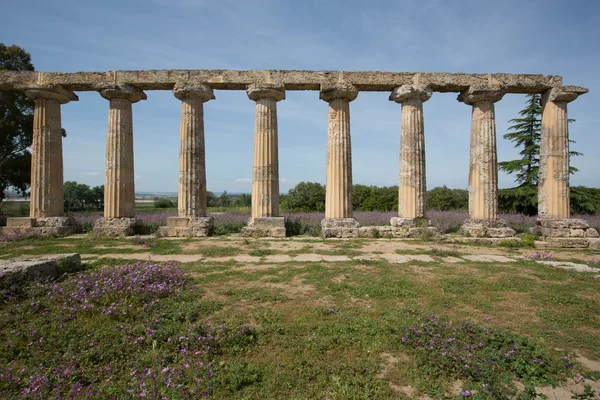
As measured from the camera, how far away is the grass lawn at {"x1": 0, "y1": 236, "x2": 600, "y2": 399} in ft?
9.41

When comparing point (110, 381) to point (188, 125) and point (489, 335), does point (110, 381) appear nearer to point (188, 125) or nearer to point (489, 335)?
point (489, 335)

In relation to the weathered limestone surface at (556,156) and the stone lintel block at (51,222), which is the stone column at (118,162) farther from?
the weathered limestone surface at (556,156)

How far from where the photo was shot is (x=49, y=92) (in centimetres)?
1214

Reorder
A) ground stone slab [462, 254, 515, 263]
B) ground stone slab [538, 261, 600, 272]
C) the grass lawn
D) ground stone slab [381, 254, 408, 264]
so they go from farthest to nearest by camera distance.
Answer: ground stone slab [462, 254, 515, 263], ground stone slab [381, 254, 408, 264], ground stone slab [538, 261, 600, 272], the grass lawn

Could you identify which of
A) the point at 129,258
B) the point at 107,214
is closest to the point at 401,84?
the point at 129,258

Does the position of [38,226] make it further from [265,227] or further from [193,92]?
[265,227]

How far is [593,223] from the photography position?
535 inches

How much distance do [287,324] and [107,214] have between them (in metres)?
11.6

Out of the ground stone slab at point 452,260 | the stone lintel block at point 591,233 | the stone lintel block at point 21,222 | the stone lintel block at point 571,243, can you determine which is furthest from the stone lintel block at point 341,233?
the stone lintel block at point 21,222

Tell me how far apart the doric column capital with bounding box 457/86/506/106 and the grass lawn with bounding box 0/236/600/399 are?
8.18 m

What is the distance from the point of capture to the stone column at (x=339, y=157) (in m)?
12.3

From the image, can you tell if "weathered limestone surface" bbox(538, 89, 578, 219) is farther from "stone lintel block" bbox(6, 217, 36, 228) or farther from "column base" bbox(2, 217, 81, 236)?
"stone lintel block" bbox(6, 217, 36, 228)

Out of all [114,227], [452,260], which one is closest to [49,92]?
[114,227]

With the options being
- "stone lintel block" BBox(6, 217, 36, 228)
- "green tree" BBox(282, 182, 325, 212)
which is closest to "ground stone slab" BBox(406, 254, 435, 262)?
"stone lintel block" BBox(6, 217, 36, 228)
